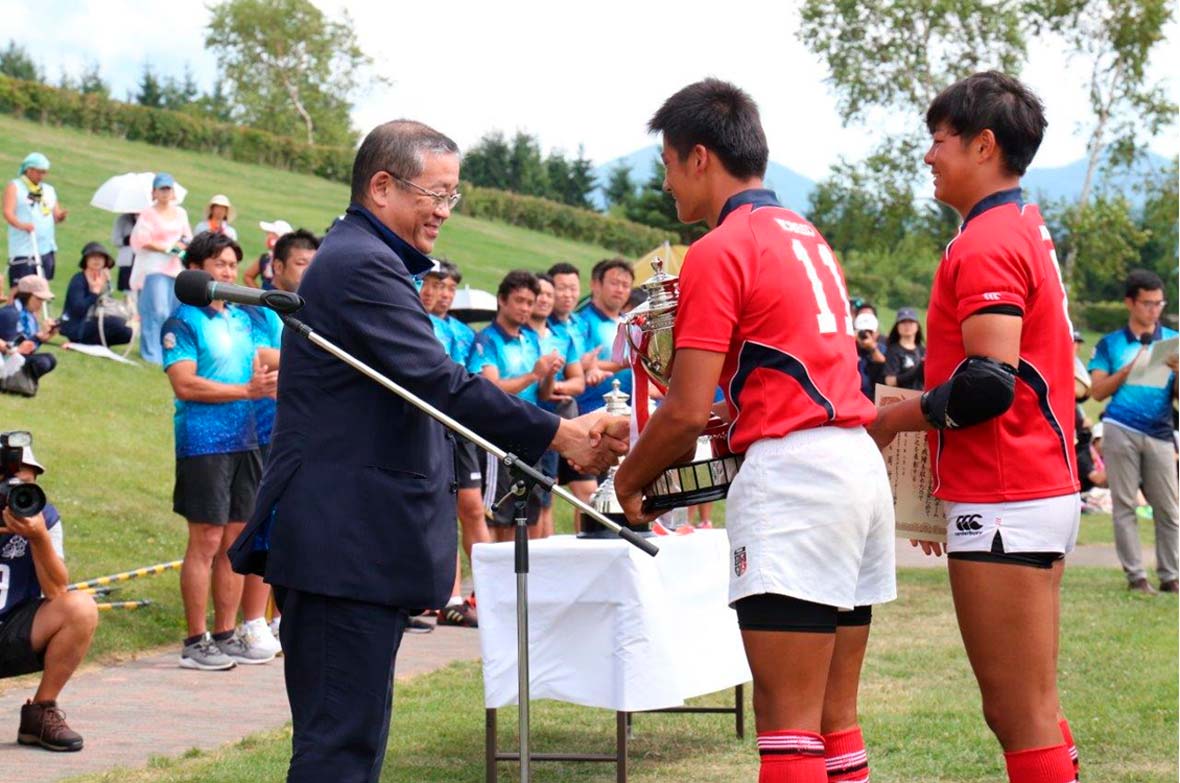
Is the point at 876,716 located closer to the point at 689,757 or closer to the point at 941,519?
the point at 689,757

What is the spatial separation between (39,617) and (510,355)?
4.59 m

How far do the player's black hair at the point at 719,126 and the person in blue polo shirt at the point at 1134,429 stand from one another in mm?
8137

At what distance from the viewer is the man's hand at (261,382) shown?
8.17m

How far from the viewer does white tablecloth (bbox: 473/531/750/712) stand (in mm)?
6016

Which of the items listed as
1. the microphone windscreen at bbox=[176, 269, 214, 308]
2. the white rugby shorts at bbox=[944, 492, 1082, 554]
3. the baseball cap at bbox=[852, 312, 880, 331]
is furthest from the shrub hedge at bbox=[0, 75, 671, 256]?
the white rugby shorts at bbox=[944, 492, 1082, 554]

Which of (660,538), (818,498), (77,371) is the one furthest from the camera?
(77,371)

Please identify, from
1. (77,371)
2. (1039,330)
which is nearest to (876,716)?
(1039,330)

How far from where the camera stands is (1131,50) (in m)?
43.0

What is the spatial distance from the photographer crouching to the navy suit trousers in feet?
9.34

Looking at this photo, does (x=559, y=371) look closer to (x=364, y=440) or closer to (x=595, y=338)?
(x=595, y=338)

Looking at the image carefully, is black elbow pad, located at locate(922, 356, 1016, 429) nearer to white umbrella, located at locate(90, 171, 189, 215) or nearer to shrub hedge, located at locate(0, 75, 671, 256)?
white umbrella, located at locate(90, 171, 189, 215)

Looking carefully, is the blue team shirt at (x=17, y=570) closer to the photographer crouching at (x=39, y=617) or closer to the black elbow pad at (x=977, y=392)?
the photographer crouching at (x=39, y=617)

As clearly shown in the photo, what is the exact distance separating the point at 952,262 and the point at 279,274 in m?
5.05

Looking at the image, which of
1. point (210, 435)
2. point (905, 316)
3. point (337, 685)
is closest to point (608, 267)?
point (210, 435)
